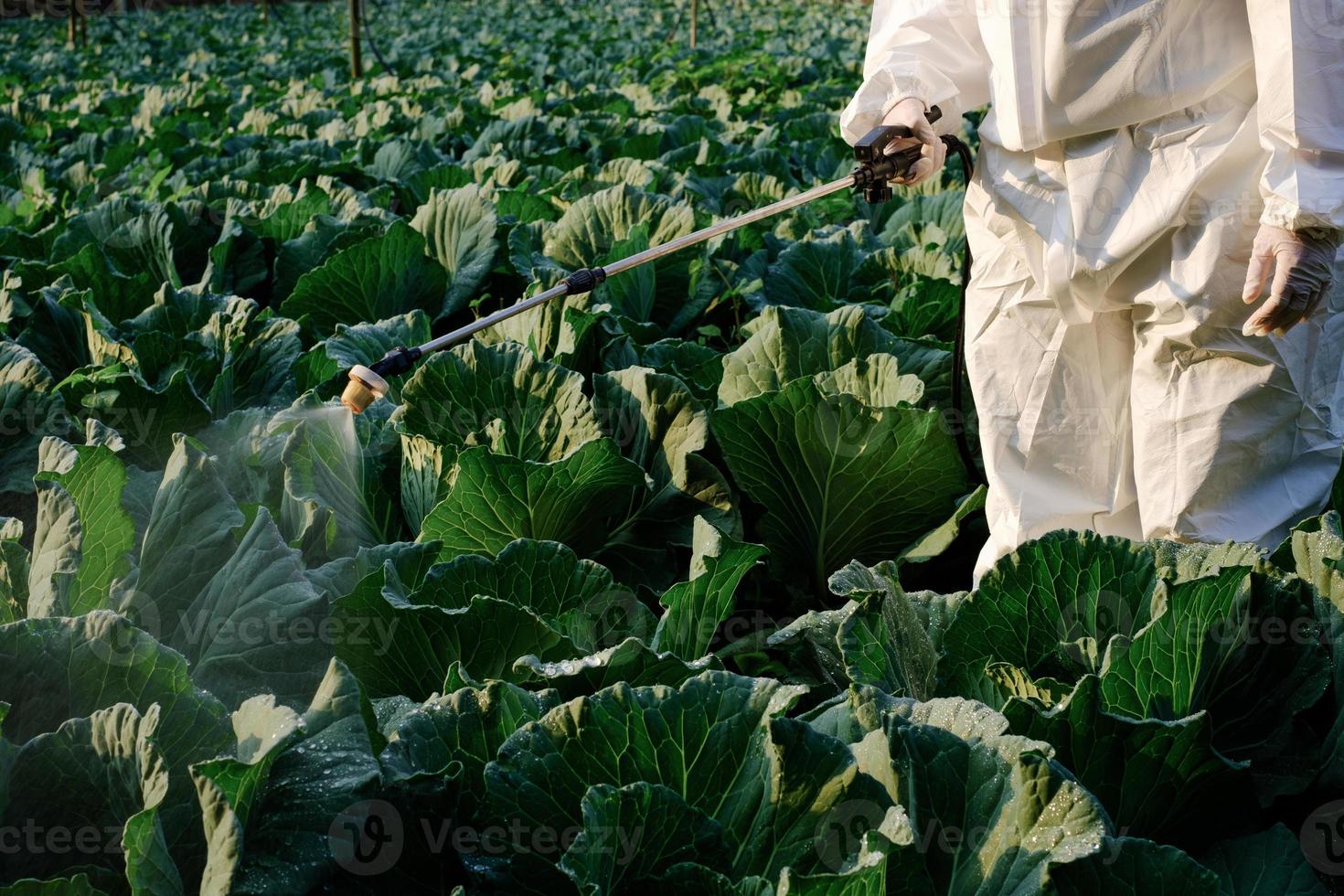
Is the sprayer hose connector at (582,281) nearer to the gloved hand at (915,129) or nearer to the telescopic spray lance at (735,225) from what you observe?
the telescopic spray lance at (735,225)

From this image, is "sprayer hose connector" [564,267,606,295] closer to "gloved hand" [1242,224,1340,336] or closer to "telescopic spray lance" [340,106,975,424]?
"telescopic spray lance" [340,106,975,424]

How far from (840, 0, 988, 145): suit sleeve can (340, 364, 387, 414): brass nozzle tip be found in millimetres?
1164

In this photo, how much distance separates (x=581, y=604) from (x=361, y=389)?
79cm

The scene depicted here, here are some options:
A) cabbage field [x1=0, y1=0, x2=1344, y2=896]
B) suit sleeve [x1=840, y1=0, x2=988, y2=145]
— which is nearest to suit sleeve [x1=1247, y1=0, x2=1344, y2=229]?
cabbage field [x1=0, y1=0, x2=1344, y2=896]

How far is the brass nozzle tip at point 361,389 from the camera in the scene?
2600 mm

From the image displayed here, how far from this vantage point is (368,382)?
102 inches

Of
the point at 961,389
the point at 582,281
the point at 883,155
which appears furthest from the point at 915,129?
the point at 582,281

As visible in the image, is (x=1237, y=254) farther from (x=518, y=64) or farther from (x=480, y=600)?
(x=518, y=64)

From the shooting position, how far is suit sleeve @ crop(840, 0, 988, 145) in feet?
8.17

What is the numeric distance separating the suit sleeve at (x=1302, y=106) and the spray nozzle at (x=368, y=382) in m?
1.71

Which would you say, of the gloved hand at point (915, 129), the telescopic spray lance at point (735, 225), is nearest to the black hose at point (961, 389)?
the telescopic spray lance at point (735, 225)

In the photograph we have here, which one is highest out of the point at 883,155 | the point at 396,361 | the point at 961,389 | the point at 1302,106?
the point at 1302,106

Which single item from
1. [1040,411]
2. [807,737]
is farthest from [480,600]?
[1040,411]

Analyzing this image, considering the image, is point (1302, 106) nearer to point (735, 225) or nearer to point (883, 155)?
point (883, 155)
